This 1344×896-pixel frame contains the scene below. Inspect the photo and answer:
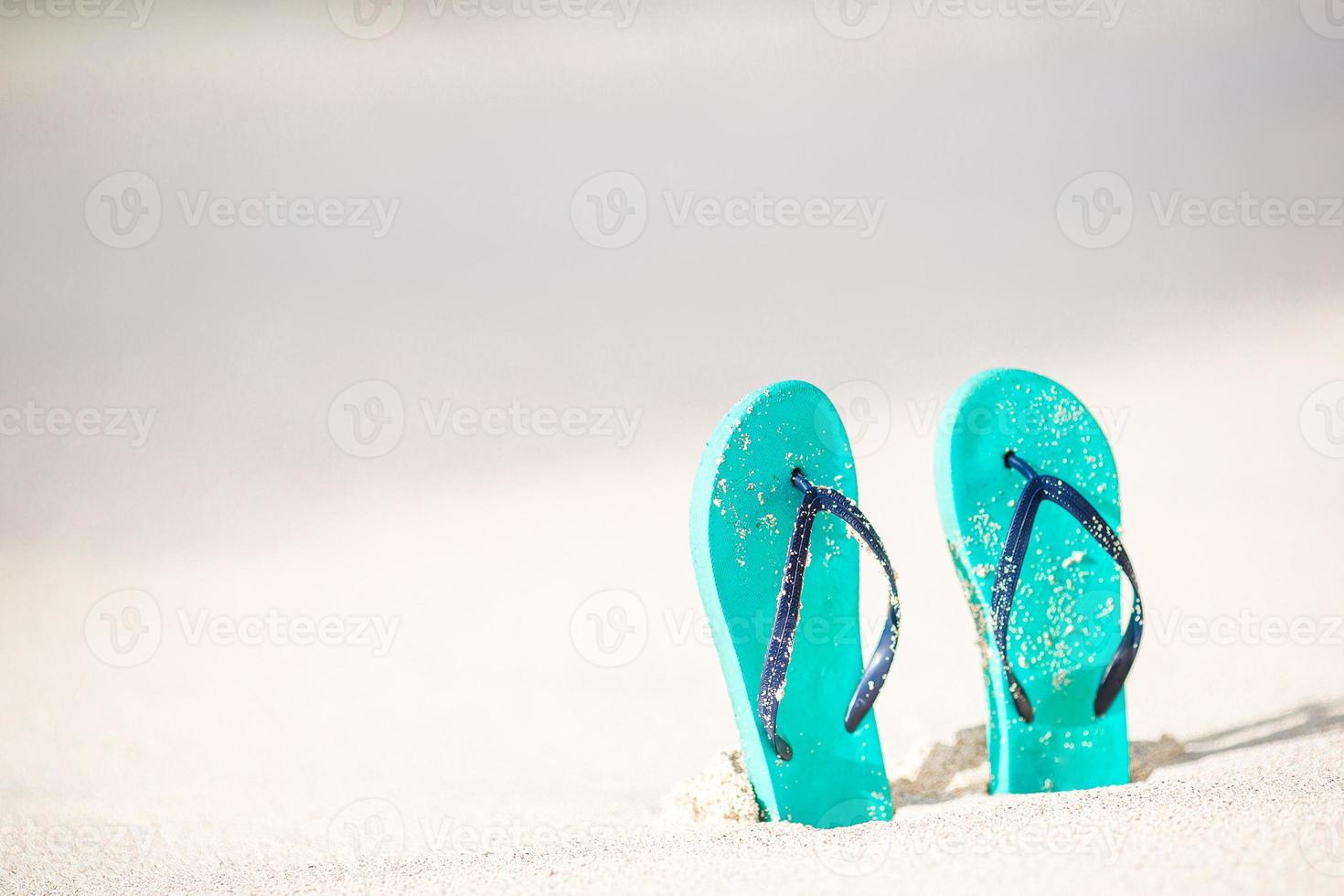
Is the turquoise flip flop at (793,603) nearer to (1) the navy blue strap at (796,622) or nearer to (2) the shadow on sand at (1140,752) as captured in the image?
(1) the navy blue strap at (796,622)

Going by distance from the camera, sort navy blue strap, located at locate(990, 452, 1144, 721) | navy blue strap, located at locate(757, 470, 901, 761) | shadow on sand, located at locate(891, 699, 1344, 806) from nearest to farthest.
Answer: navy blue strap, located at locate(757, 470, 901, 761) < navy blue strap, located at locate(990, 452, 1144, 721) < shadow on sand, located at locate(891, 699, 1344, 806)

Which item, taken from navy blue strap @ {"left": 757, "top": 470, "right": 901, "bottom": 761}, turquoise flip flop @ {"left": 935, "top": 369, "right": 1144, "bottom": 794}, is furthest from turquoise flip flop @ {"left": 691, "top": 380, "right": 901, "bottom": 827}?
turquoise flip flop @ {"left": 935, "top": 369, "right": 1144, "bottom": 794}

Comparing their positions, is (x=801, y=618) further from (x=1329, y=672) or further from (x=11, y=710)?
(x=11, y=710)

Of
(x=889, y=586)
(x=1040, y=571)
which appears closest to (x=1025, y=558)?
(x=1040, y=571)

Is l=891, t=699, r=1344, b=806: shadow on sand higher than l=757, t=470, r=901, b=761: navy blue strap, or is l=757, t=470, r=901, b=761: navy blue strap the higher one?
l=757, t=470, r=901, b=761: navy blue strap

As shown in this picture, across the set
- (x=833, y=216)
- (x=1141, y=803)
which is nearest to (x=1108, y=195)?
(x=833, y=216)

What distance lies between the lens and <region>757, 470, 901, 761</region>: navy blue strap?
1461 mm

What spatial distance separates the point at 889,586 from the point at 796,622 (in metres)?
0.15

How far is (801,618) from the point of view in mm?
1593

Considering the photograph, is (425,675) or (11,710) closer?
(11,710)

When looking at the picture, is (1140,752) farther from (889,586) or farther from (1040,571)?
(889,586)

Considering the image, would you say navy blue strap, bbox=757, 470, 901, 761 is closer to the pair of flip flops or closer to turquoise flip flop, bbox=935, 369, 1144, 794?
the pair of flip flops

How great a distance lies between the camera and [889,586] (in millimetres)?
1518

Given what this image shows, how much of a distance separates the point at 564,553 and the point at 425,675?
962 millimetres
